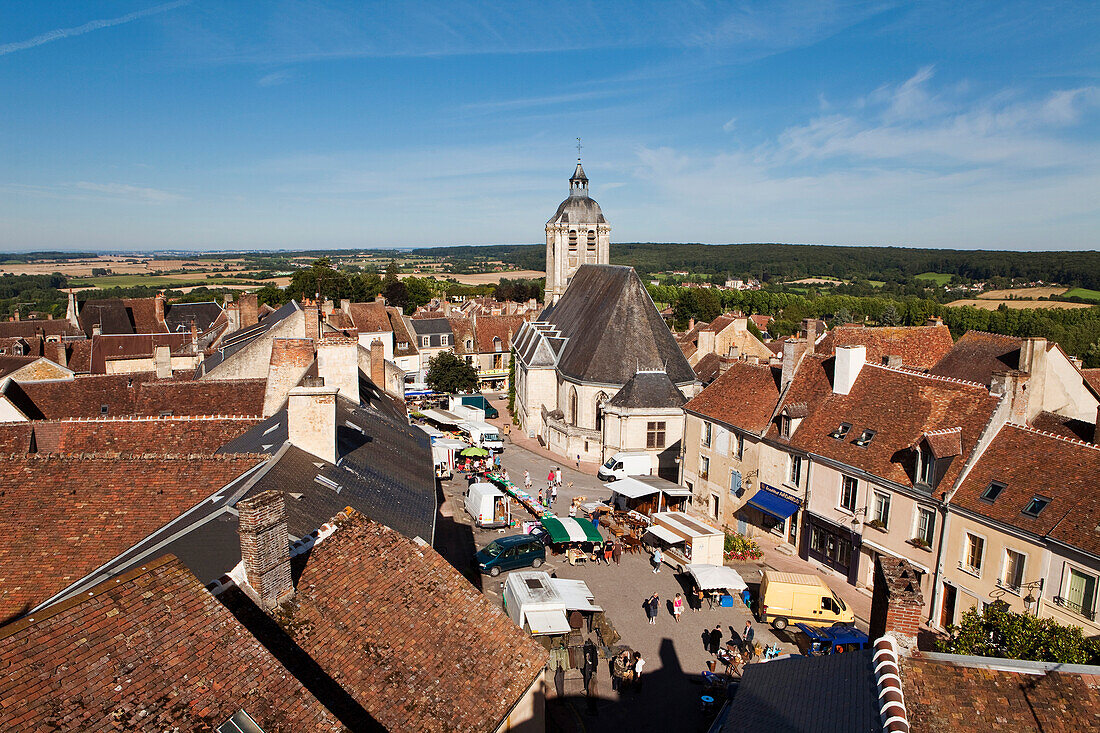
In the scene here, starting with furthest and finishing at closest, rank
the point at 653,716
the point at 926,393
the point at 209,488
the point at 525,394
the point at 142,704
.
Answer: the point at 525,394 → the point at 926,393 → the point at 653,716 → the point at 209,488 → the point at 142,704

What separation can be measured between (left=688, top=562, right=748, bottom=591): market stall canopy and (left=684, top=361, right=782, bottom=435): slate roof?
24.6 ft

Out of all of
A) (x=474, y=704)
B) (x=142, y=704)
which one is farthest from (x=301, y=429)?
(x=142, y=704)

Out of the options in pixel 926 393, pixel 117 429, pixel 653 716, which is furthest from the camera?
pixel 926 393

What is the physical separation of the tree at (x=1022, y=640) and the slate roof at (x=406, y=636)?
28.1 feet

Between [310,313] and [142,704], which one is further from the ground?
[310,313]

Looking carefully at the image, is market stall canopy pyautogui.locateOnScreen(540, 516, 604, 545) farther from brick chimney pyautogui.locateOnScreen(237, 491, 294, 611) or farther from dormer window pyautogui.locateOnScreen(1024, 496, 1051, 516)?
brick chimney pyautogui.locateOnScreen(237, 491, 294, 611)

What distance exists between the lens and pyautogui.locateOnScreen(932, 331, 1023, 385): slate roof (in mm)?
Answer: 32594

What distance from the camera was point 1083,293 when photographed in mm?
133750

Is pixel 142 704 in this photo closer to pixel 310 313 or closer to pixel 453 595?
pixel 453 595

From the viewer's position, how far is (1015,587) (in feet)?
61.5

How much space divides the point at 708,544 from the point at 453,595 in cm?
1514

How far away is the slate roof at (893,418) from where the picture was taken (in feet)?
73.4

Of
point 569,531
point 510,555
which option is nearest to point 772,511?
point 569,531

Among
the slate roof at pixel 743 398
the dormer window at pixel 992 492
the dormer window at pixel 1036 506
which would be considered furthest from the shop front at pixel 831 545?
the dormer window at pixel 1036 506
